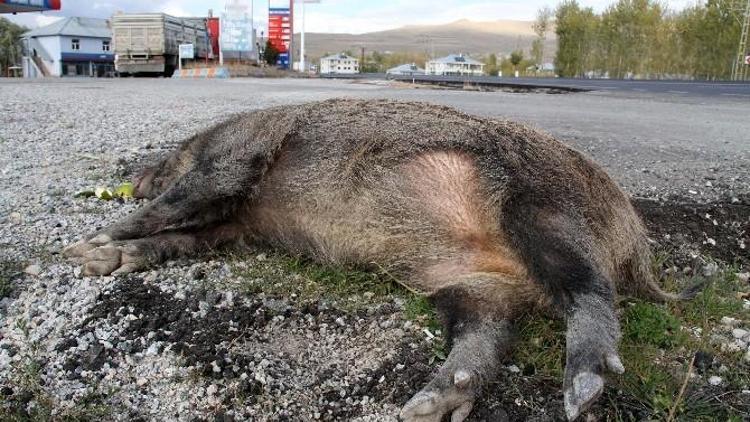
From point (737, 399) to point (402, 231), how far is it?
1490 mm

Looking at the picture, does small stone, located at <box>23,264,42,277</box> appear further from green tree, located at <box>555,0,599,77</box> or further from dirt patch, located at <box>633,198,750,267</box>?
green tree, located at <box>555,0,599,77</box>

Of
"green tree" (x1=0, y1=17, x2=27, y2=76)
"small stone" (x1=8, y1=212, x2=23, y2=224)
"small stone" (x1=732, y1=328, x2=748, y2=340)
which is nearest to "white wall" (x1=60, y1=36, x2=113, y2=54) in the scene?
"green tree" (x1=0, y1=17, x2=27, y2=76)

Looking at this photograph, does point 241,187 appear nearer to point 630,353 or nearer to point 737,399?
point 630,353

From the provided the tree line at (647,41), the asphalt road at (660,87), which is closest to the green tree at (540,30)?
the tree line at (647,41)

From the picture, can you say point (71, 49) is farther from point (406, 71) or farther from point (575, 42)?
point (575, 42)

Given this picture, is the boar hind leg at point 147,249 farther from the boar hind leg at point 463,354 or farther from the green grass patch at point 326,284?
the boar hind leg at point 463,354

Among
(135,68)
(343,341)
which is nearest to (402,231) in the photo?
(343,341)

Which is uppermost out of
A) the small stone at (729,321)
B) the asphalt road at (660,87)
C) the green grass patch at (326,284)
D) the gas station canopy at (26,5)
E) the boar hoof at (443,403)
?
the gas station canopy at (26,5)

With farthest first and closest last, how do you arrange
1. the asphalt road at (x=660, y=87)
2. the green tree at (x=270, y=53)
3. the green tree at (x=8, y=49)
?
the green tree at (x=8, y=49) → the green tree at (x=270, y=53) → the asphalt road at (x=660, y=87)

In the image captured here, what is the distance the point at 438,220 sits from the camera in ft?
9.96

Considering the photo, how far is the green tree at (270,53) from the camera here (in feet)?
182

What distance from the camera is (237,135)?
3725mm

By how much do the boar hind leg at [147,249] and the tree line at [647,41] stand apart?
44821 millimetres

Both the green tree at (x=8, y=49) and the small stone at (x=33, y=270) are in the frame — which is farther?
the green tree at (x=8, y=49)
